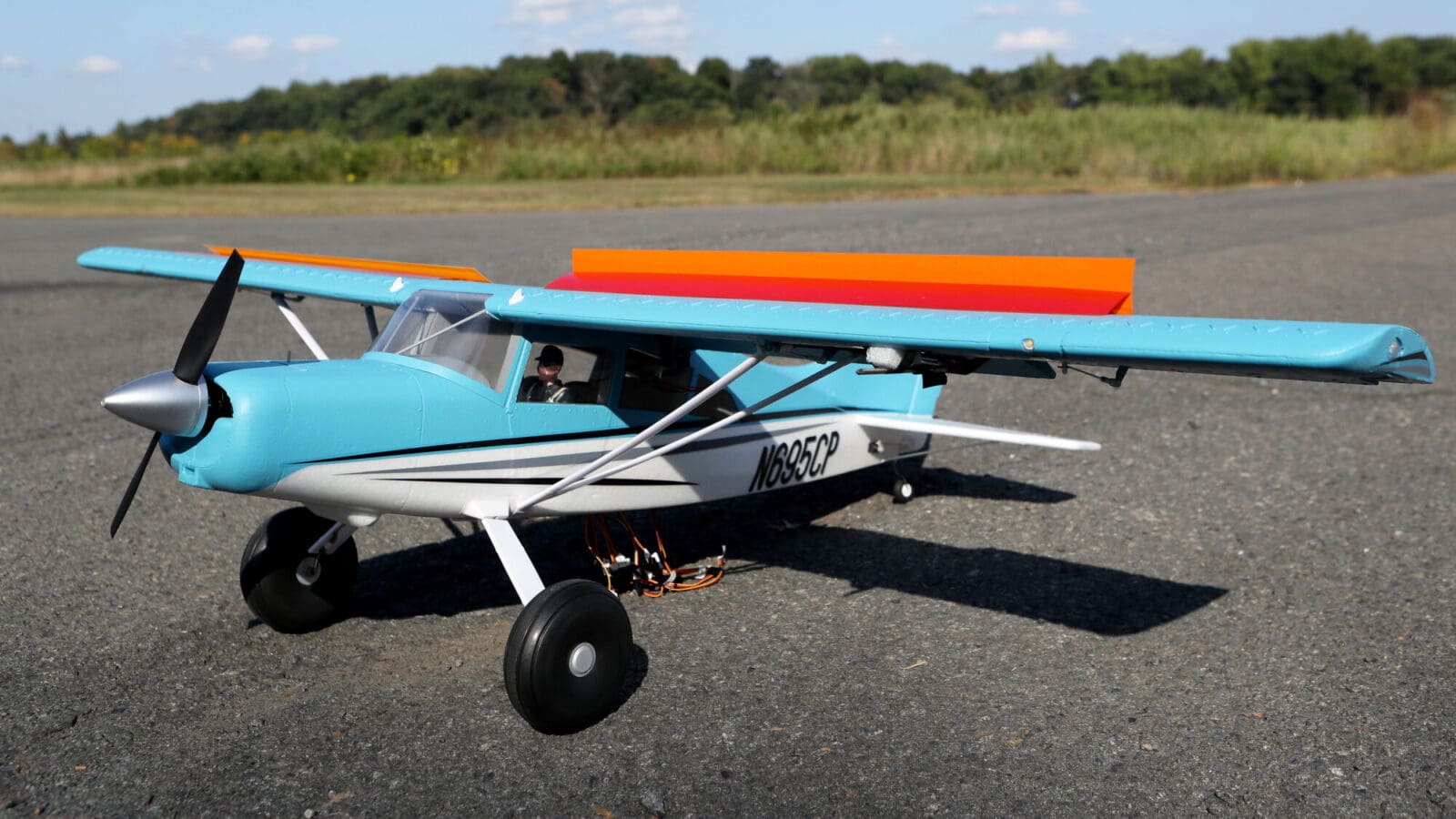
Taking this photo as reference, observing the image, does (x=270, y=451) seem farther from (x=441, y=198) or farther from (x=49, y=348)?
(x=441, y=198)

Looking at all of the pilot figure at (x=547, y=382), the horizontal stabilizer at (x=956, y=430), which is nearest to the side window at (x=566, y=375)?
the pilot figure at (x=547, y=382)

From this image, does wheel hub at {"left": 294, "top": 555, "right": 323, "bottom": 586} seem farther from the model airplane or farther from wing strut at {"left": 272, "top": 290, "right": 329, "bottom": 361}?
wing strut at {"left": 272, "top": 290, "right": 329, "bottom": 361}

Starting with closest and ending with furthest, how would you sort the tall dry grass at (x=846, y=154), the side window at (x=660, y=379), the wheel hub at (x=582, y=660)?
1. the wheel hub at (x=582, y=660)
2. the side window at (x=660, y=379)
3. the tall dry grass at (x=846, y=154)

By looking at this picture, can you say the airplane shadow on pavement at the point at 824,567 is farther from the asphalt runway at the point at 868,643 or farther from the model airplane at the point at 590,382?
the model airplane at the point at 590,382

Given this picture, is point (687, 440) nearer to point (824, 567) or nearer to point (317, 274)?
point (824, 567)

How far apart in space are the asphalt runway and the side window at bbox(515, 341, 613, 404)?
1294 millimetres

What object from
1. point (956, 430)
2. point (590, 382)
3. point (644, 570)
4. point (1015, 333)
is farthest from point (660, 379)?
point (1015, 333)

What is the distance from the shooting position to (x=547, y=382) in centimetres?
580

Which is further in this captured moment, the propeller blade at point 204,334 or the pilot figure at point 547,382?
the pilot figure at point 547,382

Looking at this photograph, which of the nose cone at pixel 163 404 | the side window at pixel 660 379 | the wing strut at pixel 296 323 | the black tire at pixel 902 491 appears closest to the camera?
the nose cone at pixel 163 404

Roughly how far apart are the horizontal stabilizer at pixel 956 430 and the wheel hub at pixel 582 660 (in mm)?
2626

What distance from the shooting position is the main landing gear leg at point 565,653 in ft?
Result: 16.1

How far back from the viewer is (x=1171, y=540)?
739cm

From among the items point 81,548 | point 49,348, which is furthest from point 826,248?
point 81,548
